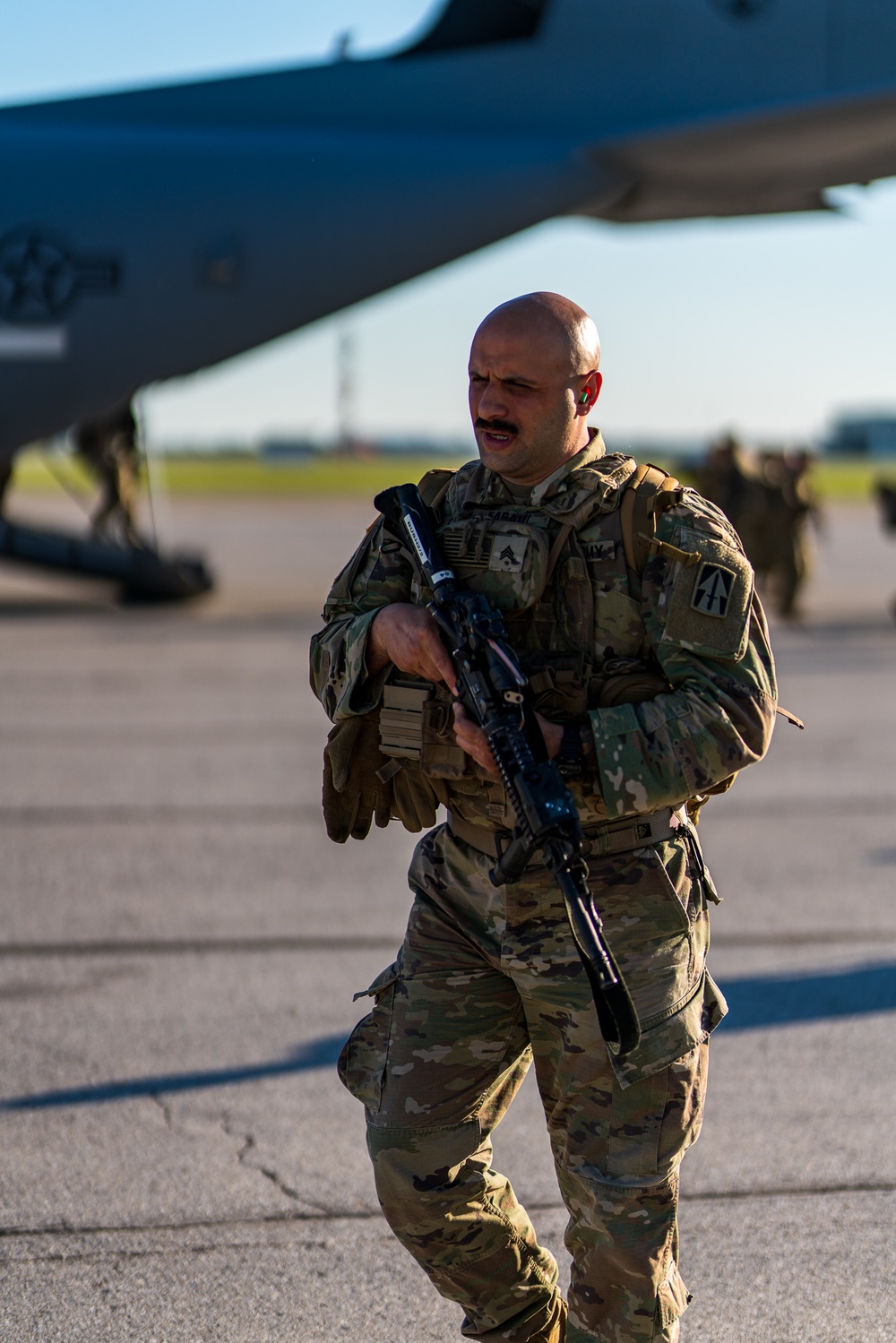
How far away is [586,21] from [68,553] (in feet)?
22.1

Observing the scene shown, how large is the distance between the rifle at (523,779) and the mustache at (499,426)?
9.5 inches

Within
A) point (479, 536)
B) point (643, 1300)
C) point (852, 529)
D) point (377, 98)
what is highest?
point (377, 98)

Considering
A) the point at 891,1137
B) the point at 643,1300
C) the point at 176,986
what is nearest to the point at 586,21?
the point at 176,986

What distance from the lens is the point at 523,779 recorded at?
236cm

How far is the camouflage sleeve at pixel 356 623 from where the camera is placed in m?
2.67

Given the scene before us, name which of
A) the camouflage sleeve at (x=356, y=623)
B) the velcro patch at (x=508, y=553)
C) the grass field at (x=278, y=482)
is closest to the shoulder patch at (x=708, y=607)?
the velcro patch at (x=508, y=553)

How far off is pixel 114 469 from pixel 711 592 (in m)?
14.9

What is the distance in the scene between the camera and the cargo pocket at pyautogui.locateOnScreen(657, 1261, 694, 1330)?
246 cm

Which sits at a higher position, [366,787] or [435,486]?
[435,486]

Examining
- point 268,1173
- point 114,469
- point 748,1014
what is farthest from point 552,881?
point 114,469

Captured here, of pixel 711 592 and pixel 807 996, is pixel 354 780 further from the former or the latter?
pixel 807 996

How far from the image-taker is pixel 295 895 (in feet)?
19.9

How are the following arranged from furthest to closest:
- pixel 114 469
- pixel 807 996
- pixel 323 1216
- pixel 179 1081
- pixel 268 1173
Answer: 1. pixel 114 469
2. pixel 807 996
3. pixel 179 1081
4. pixel 268 1173
5. pixel 323 1216

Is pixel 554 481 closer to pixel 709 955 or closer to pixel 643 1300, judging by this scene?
pixel 643 1300
